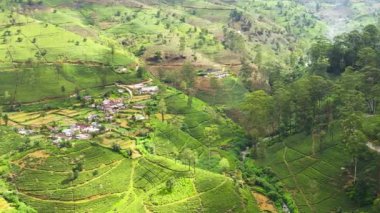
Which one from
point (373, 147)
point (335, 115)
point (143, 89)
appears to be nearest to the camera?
point (373, 147)

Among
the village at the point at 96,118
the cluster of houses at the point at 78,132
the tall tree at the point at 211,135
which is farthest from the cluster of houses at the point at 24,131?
the tall tree at the point at 211,135

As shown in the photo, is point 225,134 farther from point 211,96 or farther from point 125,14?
point 125,14

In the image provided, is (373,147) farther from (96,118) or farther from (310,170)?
(96,118)

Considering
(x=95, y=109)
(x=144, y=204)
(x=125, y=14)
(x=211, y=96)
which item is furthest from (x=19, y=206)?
(x=125, y=14)

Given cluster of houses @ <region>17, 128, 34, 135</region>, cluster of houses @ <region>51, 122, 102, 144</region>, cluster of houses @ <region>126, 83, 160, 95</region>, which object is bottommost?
cluster of houses @ <region>17, 128, 34, 135</region>

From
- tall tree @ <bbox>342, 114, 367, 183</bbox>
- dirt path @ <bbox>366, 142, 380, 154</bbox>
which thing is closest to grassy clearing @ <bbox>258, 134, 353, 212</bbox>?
tall tree @ <bbox>342, 114, 367, 183</bbox>

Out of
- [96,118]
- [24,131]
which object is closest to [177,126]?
[96,118]

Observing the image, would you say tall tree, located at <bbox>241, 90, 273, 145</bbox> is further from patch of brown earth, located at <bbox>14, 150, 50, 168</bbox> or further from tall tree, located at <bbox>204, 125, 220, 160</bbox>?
patch of brown earth, located at <bbox>14, 150, 50, 168</bbox>
